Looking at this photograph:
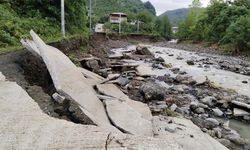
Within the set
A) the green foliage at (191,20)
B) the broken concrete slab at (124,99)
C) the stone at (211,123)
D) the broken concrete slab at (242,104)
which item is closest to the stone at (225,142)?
the stone at (211,123)

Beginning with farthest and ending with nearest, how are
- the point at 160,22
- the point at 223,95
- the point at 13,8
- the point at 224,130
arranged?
the point at 160,22
the point at 13,8
the point at 223,95
the point at 224,130

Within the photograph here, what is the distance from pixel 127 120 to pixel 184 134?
1.50m

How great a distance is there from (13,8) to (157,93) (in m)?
11.0

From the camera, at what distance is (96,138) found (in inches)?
122

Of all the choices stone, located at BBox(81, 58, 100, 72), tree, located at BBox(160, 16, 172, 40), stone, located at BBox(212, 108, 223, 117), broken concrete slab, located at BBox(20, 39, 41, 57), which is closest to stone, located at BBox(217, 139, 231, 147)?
stone, located at BBox(212, 108, 223, 117)

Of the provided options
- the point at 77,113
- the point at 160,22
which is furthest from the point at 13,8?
the point at 160,22

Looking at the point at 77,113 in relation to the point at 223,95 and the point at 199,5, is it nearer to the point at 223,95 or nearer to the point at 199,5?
the point at 223,95

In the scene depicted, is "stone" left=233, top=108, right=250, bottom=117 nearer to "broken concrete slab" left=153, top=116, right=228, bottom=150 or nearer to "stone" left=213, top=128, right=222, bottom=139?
"stone" left=213, top=128, right=222, bottom=139

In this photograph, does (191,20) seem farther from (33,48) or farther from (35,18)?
(33,48)

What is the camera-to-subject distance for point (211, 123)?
7293 mm

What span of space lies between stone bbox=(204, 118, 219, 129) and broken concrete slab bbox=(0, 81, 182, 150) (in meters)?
4.40

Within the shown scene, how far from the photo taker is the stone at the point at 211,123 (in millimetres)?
7125

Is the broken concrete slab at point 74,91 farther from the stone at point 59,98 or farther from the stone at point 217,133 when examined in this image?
the stone at point 217,133

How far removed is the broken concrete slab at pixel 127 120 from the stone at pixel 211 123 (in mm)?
2665
